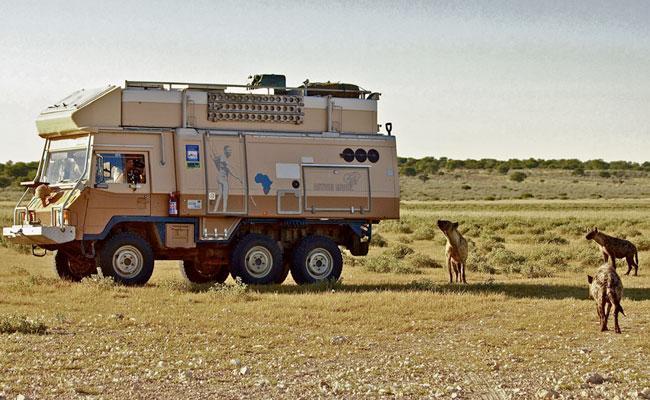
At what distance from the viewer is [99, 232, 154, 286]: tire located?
781 inches

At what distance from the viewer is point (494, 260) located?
2788 cm

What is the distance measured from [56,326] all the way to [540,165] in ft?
444

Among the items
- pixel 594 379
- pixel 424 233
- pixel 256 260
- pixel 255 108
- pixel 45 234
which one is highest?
pixel 255 108

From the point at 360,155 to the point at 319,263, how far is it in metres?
2.11

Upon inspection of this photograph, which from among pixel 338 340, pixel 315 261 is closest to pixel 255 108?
pixel 315 261

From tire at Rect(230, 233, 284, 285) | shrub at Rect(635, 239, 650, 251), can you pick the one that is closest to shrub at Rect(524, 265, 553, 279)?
tire at Rect(230, 233, 284, 285)

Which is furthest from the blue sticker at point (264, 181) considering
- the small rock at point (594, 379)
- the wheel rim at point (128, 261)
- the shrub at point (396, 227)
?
the shrub at point (396, 227)

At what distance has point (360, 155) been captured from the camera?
21.5 meters

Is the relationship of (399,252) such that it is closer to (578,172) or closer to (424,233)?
(424,233)

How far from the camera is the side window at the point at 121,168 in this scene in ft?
64.9

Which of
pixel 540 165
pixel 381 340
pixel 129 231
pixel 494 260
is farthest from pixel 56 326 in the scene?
pixel 540 165

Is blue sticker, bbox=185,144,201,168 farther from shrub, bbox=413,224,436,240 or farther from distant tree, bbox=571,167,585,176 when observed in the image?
distant tree, bbox=571,167,585,176

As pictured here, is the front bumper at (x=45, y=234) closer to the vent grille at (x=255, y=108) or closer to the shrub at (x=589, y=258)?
the vent grille at (x=255, y=108)

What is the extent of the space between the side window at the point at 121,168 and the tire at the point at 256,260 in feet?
7.03
